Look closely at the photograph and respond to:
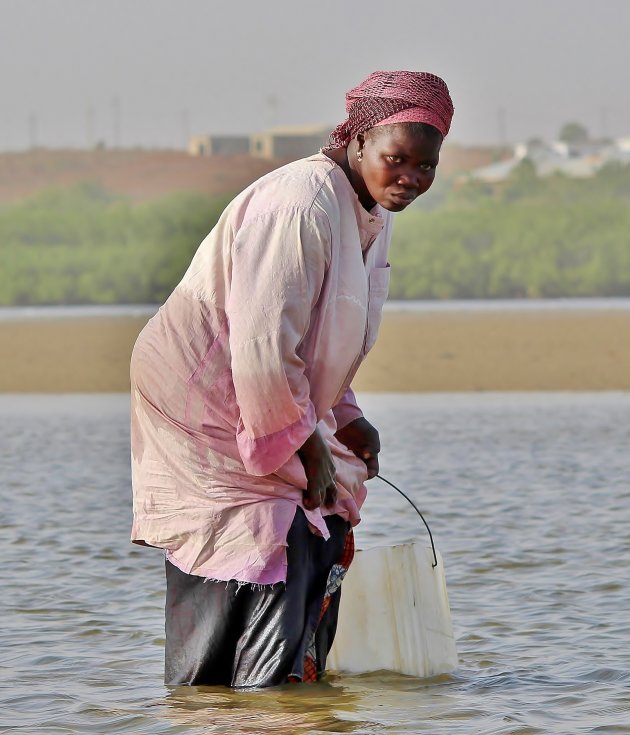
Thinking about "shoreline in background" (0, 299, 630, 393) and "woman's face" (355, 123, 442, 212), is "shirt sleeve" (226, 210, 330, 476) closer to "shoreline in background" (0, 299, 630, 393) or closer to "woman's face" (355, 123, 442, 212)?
"woman's face" (355, 123, 442, 212)

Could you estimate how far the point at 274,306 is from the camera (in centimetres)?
327

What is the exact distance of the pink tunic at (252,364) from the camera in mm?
→ 3293

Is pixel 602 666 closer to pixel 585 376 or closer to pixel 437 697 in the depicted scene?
pixel 437 697

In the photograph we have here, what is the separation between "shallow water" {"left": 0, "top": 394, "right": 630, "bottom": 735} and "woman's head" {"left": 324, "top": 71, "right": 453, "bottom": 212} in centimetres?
118

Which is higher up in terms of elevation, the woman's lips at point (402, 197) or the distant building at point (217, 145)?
the distant building at point (217, 145)

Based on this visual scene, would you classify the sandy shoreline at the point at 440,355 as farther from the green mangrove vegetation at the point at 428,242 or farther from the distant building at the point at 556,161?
the distant building at the point at 556,161

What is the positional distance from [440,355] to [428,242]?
80.4 feet

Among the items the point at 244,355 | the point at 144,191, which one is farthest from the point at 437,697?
the point at 144,191

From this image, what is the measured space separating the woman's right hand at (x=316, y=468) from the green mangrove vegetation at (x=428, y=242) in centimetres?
2867

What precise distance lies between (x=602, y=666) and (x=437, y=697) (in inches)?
27.0

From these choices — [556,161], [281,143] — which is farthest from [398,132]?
[281,143]

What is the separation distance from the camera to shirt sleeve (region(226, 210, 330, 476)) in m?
3.28

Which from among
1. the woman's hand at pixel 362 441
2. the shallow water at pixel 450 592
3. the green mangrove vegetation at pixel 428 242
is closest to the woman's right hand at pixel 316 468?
the woman's hand at pixel 362 441

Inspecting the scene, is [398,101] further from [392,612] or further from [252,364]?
[392,612]
